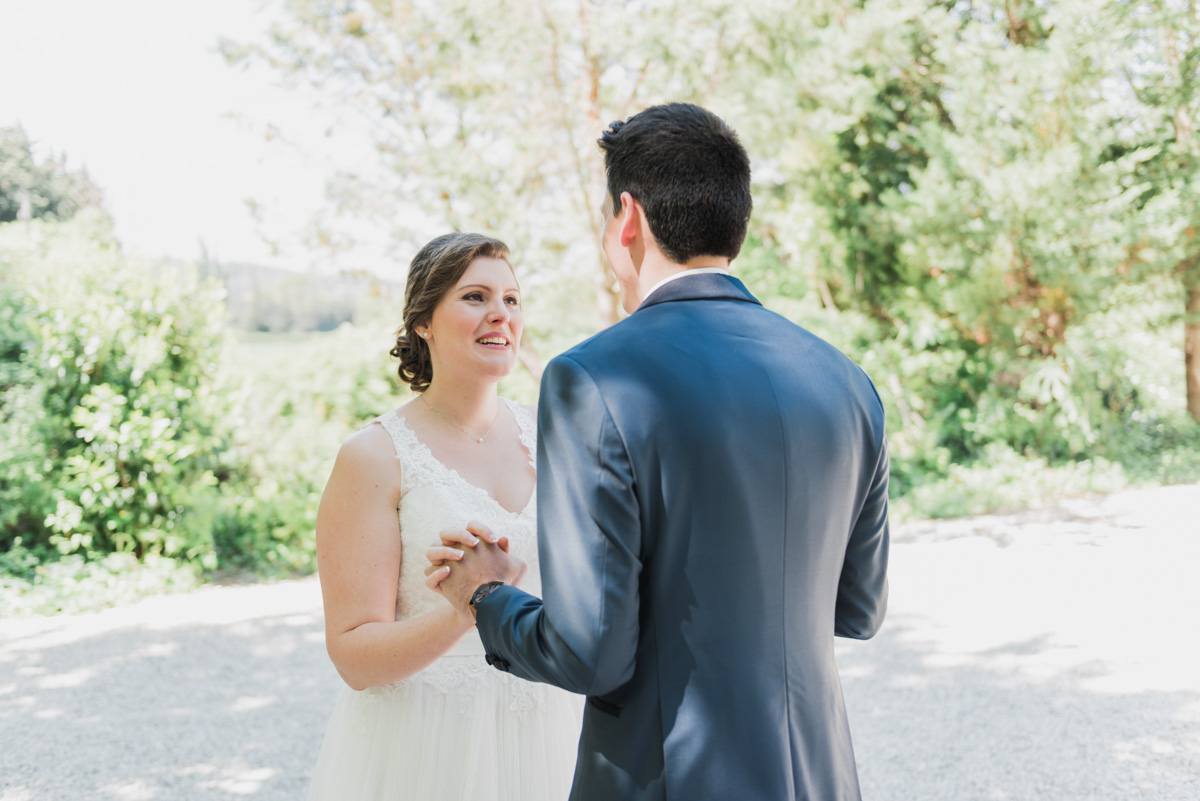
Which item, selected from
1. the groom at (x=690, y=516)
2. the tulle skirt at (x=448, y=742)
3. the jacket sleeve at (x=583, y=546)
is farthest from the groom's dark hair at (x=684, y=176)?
the tulle skirt at (x=448, y=742)

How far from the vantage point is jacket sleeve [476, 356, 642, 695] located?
1315 mm

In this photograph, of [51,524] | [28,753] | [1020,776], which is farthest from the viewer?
[51,524]

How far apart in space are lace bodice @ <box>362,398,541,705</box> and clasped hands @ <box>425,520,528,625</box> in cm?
39

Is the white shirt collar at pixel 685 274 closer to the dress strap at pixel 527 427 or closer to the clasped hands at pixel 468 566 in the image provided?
the clasped hands at pixel 468 566

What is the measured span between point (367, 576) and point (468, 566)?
1.57 feet

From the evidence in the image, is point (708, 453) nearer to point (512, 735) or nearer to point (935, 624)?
point (512, 735)

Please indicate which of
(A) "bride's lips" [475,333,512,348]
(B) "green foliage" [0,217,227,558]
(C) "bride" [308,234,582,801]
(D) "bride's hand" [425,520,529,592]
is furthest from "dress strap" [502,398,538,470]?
(B) "green foliage" [0,217,227,558]

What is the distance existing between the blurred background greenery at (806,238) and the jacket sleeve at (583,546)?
748cm

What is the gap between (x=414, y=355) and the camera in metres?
2.59

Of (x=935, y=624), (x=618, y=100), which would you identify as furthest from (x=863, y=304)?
(x=935, y=624)

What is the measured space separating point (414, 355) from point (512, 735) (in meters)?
1.09

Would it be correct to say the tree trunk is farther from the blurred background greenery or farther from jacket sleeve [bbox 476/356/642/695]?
jacket sleeve [bbox 476/356/642/695]

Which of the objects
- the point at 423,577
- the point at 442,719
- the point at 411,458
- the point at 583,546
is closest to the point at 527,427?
the point at 411,458

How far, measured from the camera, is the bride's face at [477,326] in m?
2.33
